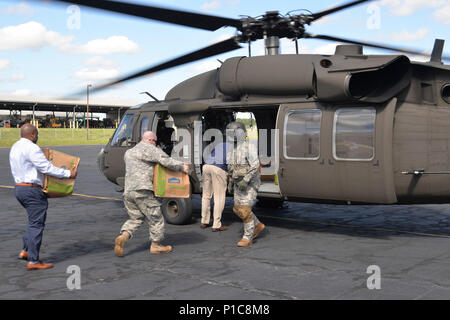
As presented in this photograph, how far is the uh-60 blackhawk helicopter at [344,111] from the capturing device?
285 inches

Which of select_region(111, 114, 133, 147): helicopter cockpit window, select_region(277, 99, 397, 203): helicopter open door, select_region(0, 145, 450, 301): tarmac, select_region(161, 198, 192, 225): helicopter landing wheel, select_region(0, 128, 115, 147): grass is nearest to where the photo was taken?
select_region(0, 145, 450, 301): tarmac

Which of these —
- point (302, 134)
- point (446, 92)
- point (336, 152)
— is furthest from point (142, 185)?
point (446, 92)

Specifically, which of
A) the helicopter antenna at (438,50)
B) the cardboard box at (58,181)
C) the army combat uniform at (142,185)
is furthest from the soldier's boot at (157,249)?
the helicopter antenna at (438,50)

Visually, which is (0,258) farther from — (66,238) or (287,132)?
(287,132)

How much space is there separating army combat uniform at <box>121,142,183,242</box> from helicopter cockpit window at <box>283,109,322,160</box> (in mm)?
2232

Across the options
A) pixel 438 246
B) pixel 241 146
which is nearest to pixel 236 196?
pixel 241 146

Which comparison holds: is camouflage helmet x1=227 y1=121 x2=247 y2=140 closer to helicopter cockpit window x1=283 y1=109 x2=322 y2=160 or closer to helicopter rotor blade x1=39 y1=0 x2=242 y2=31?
helicopter cockpit window x1=283 y1=109 x2=322 y2=160

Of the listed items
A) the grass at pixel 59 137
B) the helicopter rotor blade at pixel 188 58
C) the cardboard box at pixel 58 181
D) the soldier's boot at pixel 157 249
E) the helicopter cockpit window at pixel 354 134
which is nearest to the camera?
the cardboard box at pixel 58 181

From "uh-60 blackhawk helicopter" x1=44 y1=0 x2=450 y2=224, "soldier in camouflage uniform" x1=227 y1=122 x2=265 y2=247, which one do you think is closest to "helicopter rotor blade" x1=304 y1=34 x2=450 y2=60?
"uh-60 blackhawk helicopter" x1=44 y1=0 x2=450 y2=224

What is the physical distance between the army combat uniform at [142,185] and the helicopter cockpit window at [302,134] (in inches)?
87.9

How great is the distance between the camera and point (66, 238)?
802cm

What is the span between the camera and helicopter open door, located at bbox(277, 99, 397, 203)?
7.21 meters

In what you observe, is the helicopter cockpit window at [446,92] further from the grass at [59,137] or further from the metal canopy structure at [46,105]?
the metal canopy structure at [46,105]

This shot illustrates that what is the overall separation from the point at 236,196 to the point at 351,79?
2.55 m
